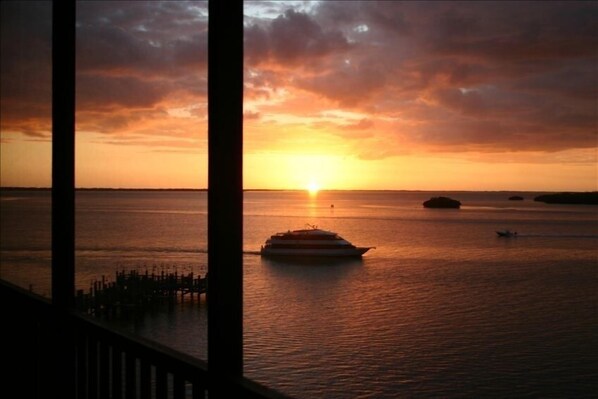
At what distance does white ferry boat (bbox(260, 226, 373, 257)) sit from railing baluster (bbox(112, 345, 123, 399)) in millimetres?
33340

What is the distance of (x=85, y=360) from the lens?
1.91 metres

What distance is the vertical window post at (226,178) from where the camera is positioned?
115cm

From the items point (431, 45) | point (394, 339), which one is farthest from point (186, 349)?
point (431, 45)

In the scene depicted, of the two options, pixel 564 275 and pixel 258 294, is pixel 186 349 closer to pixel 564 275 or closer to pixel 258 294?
pixel 258 294

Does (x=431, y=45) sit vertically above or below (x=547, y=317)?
above

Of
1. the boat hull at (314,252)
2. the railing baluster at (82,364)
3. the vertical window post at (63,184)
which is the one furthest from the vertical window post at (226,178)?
the boat hull at (314,252)

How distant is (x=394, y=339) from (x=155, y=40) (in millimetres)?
14446

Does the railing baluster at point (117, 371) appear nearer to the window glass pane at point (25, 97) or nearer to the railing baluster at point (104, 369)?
A: the railing baluster at point (104, 369)

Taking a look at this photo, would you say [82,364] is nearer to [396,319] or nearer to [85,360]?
[85,360]

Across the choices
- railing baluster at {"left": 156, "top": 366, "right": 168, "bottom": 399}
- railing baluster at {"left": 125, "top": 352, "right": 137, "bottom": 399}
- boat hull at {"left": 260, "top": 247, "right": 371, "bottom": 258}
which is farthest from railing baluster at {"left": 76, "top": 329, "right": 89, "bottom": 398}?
boat hull at {"left": 260, "top": 247, "right": 371, "bottom": 258}

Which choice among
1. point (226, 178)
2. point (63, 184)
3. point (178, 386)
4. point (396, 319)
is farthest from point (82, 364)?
point (396, 319)

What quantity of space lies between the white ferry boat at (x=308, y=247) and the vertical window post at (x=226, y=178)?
33.9 m

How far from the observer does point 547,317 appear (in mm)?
19672

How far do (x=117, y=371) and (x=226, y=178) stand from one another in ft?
2.89
